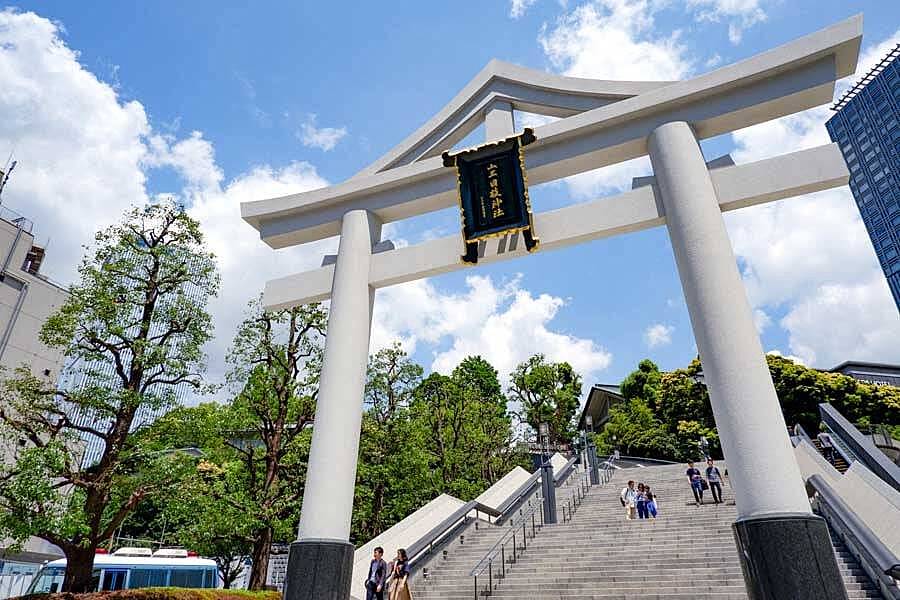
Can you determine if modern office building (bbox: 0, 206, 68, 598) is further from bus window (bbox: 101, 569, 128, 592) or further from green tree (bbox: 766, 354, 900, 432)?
green tree (bbox: 766, 354, 900, 432)

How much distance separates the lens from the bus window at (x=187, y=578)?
18.5 metres

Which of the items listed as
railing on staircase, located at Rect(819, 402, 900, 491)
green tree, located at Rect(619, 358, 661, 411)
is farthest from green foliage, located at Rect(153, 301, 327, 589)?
green tree, located at Rect(619, 358, 661, 411)

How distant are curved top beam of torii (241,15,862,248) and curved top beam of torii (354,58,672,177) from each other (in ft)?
0.08

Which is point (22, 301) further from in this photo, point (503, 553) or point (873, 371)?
point (873, 371)

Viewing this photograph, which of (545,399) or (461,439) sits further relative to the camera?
(545,399)

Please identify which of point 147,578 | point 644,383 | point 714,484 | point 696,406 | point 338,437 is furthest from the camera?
point 644,383

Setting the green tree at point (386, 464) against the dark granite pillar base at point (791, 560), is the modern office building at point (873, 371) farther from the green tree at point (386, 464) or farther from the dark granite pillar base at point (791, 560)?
the dark granite pillar base at point (791, 560)

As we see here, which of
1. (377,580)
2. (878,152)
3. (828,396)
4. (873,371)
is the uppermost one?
(878,152)

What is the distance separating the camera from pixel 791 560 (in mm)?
4434

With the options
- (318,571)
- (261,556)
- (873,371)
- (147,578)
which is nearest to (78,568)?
(261,556)

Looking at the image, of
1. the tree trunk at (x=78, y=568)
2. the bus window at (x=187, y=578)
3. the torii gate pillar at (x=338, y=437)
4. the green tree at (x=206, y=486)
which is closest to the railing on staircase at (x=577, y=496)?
the green tree at (x=206, y=486)

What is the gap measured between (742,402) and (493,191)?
12.6 ft

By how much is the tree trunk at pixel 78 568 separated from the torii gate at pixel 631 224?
20.8ft

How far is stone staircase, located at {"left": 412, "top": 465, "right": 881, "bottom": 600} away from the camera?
7508mm
